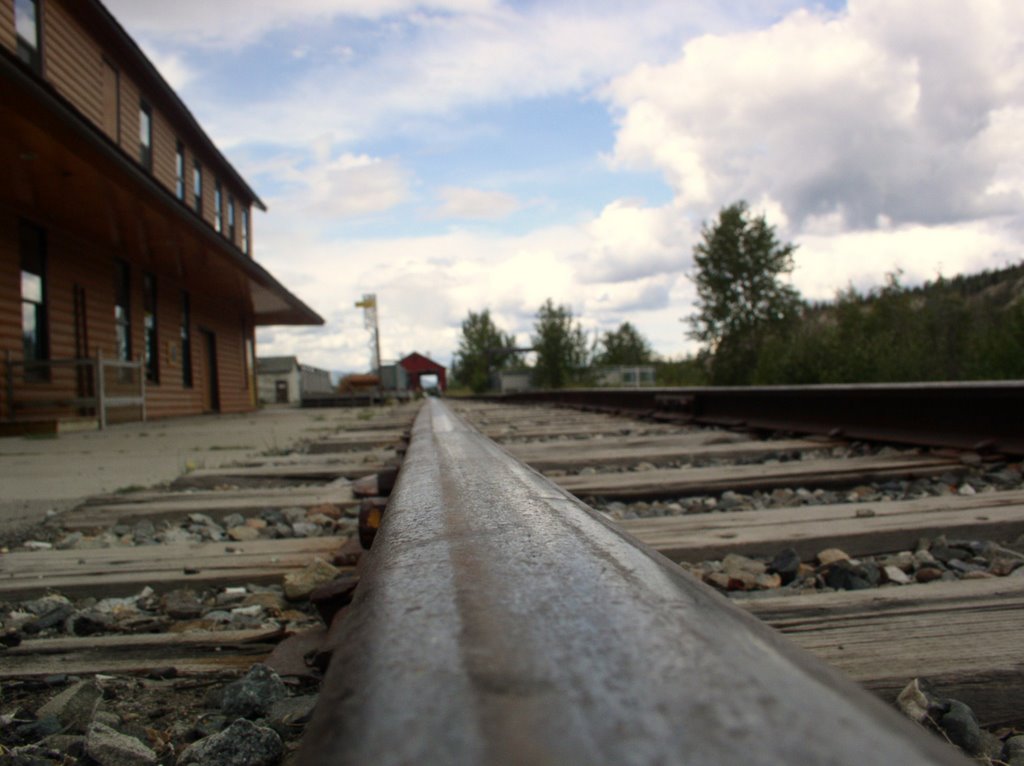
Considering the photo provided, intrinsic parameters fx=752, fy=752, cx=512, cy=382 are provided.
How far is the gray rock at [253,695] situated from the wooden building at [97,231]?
19.7ft

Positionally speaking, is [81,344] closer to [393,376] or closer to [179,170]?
[179,170]

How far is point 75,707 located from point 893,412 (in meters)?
3.81

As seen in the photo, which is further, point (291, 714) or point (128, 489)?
point (128, 489)

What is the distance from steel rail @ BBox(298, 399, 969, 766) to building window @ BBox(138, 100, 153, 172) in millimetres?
16434

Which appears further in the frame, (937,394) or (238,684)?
(937,394)

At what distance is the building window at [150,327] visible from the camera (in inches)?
564

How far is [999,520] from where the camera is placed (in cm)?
181

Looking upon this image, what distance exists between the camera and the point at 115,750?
896 millimetres

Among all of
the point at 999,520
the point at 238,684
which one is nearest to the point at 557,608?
the point at 238,684

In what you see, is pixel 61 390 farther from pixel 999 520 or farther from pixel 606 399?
pixel 999 520

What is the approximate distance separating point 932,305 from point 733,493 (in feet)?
52.6

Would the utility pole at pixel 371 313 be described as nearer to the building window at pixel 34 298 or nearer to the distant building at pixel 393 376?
Result: the distant building at pixel 393 376

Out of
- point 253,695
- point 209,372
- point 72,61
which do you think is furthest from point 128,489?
point 209,372

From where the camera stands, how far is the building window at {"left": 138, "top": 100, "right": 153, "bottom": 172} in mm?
14789
